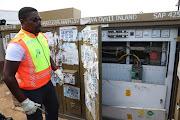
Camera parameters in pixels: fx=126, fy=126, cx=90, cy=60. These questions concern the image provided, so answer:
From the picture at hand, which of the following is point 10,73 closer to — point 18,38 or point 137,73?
point 18,38

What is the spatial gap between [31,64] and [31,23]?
0.51 m

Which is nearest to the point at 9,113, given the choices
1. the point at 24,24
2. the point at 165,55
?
the point at 24,24

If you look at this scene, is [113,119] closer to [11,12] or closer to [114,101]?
[114,101]

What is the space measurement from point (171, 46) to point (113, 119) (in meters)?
1.66

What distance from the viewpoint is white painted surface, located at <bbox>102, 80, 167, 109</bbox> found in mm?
2166

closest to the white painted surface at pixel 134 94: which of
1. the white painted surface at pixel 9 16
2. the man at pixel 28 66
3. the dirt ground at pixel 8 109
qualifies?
the man at pixel 28 66

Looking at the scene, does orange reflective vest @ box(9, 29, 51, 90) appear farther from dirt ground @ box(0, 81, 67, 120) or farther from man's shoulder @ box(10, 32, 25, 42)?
dirt ground @ box(0, 81, 67, 120)

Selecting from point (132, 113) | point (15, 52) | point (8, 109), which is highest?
point (15, 52)

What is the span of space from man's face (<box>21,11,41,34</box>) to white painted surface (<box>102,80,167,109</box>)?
4.96 ft

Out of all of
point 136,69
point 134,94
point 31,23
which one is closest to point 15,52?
point 31,23

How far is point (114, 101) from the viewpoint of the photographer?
2422 millimetres

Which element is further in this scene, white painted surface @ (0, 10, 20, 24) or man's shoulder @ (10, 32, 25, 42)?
white painted surface @ (0, 10, 20, 24)

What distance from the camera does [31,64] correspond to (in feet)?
5.08

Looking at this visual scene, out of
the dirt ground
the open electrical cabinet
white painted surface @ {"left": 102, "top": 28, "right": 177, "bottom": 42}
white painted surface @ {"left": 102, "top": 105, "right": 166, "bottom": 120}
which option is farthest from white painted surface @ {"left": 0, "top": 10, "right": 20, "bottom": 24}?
white painted surface @ {"left": 102, "top": 105, "right": 166, "bottom": 120}
